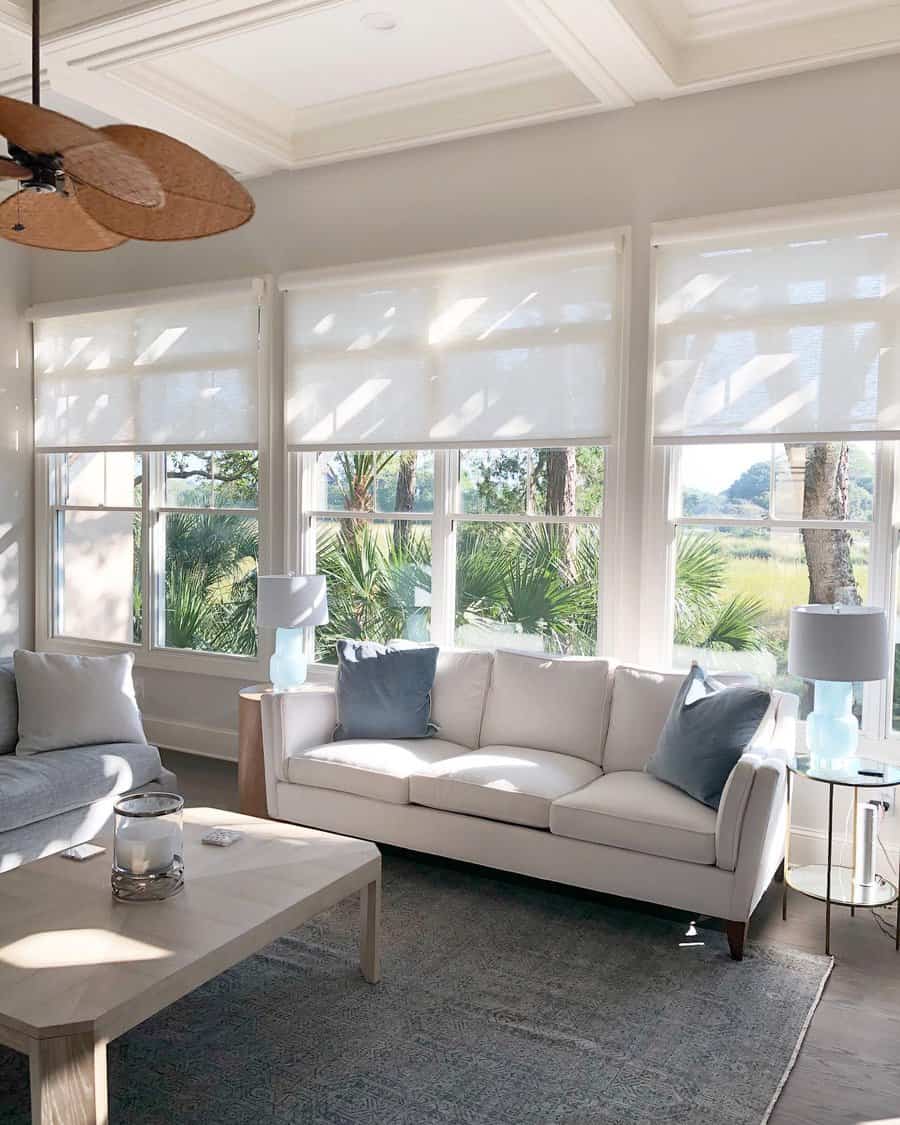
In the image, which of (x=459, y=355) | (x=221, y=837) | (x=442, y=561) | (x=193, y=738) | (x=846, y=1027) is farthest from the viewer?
(x=193, y=738)

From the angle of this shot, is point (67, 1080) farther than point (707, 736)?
No

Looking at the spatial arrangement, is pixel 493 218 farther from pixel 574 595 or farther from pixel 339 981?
pixel 339 981

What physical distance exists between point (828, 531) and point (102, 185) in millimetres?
3093

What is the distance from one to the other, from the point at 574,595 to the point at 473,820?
1.35 m

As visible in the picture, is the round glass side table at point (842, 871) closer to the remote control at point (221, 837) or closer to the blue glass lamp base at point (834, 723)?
the blue glass lamp base at point (834, 723)

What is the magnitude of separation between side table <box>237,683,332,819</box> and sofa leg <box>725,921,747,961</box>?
2.09m

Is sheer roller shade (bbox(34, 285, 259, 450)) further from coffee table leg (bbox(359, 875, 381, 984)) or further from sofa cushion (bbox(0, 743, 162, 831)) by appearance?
coffee table leg (bbox(359, 875, 381, 984))

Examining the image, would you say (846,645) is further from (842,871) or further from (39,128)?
(39,128)

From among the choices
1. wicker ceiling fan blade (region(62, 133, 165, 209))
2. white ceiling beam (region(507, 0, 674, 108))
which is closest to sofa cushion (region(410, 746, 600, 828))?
wicker ceiling fan blade (region(62, 133, 165, 209))

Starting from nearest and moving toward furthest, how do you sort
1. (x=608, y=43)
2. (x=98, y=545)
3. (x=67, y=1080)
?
(x=67, y=1080) → (x=608, y=43) → (x=98, y=545)

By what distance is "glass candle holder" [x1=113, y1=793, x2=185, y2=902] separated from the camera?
2732 millimetres

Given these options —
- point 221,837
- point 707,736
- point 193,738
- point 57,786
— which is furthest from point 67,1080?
point 193,738

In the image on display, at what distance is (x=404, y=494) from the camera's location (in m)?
5.22

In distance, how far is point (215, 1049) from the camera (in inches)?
106
